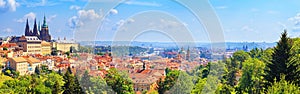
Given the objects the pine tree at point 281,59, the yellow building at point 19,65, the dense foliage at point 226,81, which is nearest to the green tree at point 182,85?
the dense foliage at point 226,81

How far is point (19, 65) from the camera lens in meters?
43.6

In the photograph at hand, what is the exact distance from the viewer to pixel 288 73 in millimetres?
10672

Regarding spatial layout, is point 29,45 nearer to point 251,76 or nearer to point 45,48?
point 45,48

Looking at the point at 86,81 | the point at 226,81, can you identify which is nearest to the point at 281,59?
the point at 86,81

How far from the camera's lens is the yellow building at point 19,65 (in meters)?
42.8

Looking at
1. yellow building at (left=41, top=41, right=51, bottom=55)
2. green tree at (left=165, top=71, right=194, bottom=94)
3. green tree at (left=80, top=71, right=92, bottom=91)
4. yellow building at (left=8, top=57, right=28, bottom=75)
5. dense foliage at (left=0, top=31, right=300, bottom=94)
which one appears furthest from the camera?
yellow building at (left=41, top=41, right=51, bottom=55)

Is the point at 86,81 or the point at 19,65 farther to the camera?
the point at 19,65

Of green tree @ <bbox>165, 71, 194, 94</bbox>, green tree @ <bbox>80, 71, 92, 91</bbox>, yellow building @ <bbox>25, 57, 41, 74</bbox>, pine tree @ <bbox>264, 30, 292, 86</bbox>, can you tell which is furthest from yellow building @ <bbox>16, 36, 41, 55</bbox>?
pine tree @ <bbox>264, 30, 292, 86</bbox>


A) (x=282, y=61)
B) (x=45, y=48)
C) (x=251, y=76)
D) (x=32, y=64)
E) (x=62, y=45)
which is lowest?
(x=32, y=64)

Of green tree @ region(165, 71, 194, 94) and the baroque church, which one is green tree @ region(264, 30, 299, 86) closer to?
green tree @ region(165, 71, 194, 94)

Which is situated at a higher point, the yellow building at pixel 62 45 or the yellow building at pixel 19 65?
the yellow building at pixel 62 45

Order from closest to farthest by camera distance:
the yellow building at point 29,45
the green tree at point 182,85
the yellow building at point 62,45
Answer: the green tree at point 182,85, the yellow building at point 29,45, the yellow building at point 62,45

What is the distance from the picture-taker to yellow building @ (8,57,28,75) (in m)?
42.8

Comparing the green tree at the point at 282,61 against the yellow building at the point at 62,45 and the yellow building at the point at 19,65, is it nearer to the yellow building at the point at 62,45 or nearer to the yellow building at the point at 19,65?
the yellow building at the point at 19,65
